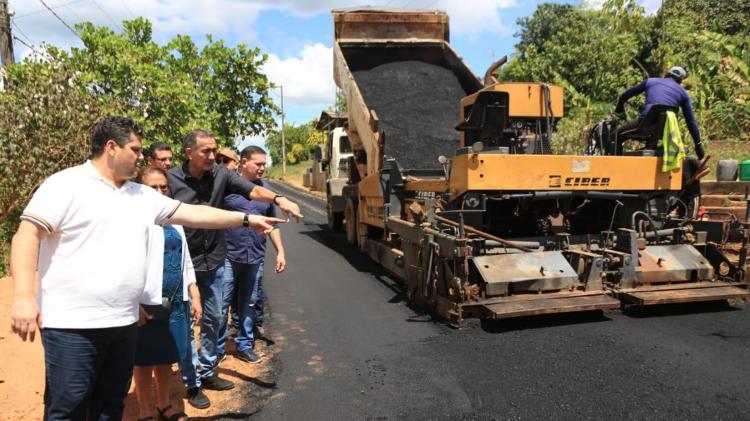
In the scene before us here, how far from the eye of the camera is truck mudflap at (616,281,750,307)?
4.77 meters

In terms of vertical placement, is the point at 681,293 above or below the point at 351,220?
below

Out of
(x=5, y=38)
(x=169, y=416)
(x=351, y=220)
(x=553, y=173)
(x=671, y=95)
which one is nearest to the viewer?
(x=169, y=416)

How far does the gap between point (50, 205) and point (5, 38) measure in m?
9.52

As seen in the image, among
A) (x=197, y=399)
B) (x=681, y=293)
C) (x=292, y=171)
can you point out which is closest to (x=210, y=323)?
(x=197, y=399)

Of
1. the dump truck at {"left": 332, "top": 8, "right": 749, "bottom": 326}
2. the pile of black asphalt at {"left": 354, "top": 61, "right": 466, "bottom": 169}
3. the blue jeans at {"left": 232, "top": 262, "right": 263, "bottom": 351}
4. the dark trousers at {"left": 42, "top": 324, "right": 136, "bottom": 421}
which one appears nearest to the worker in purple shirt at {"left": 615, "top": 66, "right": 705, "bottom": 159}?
the dump truck at {"left": 332, "top": 8, "right": 749, "bottom": 326}

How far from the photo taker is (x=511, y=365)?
12.8 ft

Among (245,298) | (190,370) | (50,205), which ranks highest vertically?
(50,205)

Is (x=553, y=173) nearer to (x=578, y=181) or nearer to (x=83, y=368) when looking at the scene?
(x=578, y=181)

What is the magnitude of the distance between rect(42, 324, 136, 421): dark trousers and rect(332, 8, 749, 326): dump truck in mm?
2882

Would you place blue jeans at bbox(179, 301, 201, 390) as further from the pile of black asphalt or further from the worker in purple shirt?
the worker in purple shirt

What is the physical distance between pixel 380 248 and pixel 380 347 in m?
2.83

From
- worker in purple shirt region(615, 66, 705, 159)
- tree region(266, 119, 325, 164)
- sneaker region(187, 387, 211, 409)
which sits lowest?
sneaker region(187, 387, 211, 409)

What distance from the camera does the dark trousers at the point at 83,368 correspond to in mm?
2146

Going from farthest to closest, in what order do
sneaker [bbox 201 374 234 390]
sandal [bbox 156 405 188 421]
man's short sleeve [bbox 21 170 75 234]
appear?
1. sneaker [bbox 201 374 234 390]
2. sandal [bbox 156 405 188 421]
3. man's short sleeve [bbox 21 170 75 234]
